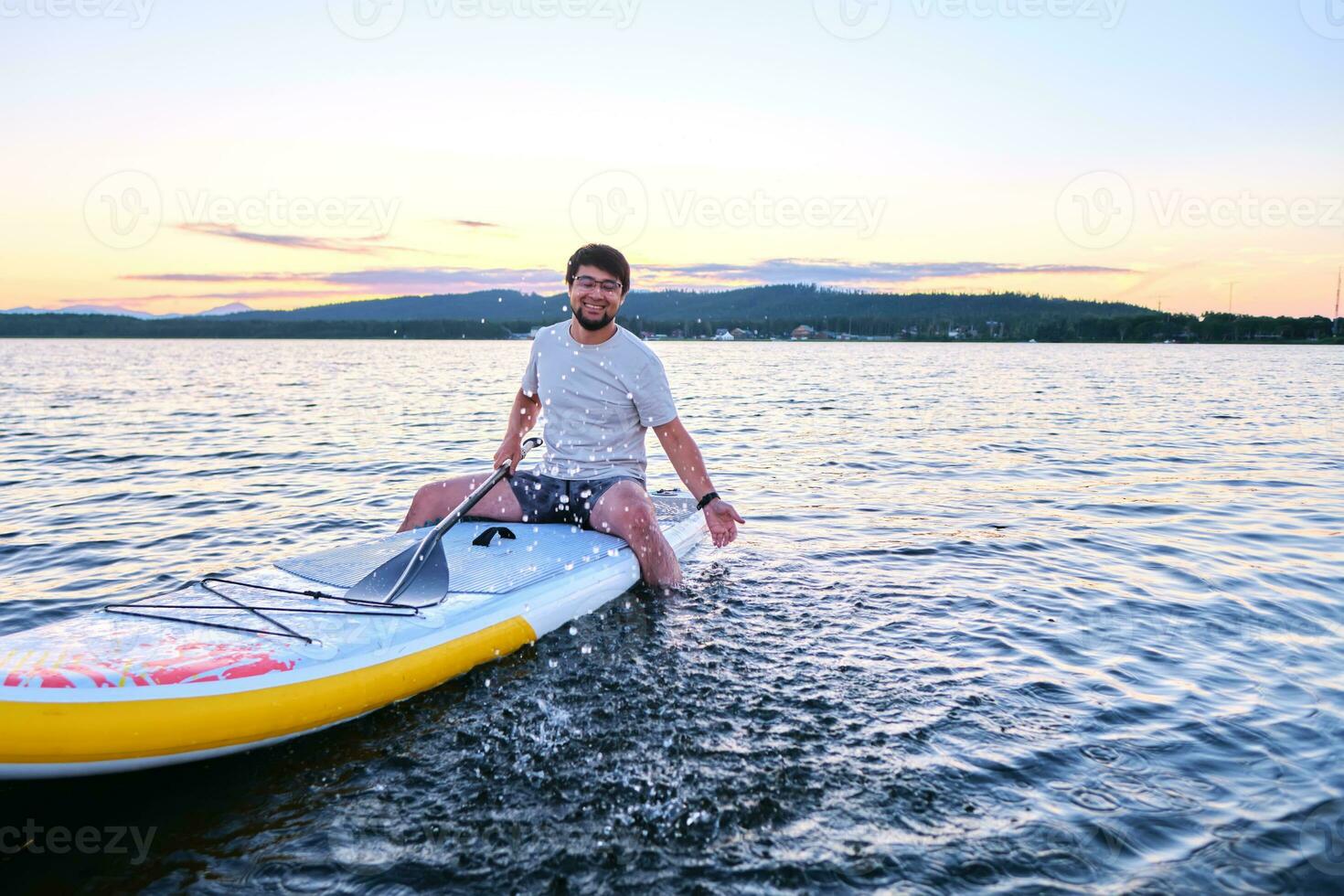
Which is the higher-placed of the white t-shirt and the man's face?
the man's face

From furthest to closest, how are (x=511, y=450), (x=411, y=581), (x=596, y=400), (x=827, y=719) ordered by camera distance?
(x=511, y=450) → (x=596, y=400) → (x=411, y=581) → (x=827, y=719)

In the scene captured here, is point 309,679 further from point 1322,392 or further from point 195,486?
point 1322,392

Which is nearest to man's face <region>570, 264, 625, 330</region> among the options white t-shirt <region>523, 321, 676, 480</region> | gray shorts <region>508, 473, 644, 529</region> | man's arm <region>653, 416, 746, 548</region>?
white t-shirt <region>523, 321, 676, 480</region>

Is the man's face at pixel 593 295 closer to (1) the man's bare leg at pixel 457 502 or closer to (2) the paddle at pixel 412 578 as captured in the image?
(1) the man's bare leg at pixel 457 502

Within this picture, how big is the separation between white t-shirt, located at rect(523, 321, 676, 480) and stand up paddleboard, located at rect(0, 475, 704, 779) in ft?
1.95

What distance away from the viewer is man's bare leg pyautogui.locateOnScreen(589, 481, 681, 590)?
19.4 feet

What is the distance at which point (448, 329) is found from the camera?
136 metres

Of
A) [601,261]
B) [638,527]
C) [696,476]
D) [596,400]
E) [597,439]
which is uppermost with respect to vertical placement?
[601,261]

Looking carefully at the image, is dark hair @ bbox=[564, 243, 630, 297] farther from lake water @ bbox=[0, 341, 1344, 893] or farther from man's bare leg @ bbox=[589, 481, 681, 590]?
lake water @ bbox=[0, 341, 1344, 893]

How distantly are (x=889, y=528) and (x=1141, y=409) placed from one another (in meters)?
18.9

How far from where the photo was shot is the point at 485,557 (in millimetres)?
5730

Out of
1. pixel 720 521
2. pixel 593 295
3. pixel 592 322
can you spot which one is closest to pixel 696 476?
pixel 720 521

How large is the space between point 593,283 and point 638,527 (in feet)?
5.54

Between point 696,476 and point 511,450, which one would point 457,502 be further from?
point 696,476
